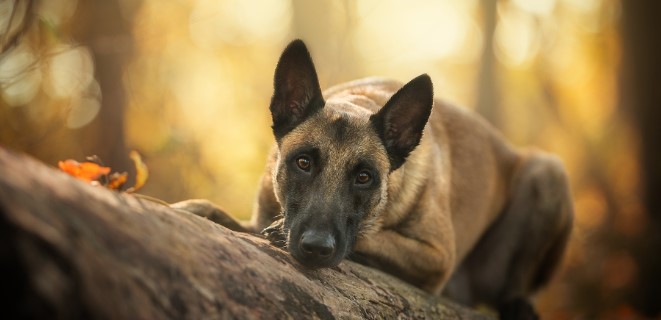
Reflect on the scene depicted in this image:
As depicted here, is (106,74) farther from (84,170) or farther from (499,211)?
(84,170)

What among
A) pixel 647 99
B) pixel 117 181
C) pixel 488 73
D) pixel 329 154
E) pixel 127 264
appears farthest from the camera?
pixel 488 73

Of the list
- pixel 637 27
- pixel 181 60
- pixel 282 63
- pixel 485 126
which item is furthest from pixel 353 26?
pixel 282 63

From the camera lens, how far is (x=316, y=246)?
363 centimetres

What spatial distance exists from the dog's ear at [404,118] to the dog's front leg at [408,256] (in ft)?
1.98

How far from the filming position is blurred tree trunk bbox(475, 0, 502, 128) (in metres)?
21.2

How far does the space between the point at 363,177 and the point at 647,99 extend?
391 inches

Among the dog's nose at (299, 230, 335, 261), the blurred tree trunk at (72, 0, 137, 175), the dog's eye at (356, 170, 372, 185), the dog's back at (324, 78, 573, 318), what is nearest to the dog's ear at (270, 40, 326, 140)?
the dog's eye at (356, 170, 372, 185)

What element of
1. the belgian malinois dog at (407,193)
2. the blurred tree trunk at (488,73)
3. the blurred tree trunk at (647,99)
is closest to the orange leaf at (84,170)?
the belgian malinois dog at (407,193)

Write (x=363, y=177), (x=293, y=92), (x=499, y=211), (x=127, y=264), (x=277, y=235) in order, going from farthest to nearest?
(x=499, y=211) < (x=293, y=92) < (x=363, y=177) < (x=277, y=235) < (x=127, y=264)

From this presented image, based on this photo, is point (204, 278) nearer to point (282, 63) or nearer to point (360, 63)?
point (282, 63)

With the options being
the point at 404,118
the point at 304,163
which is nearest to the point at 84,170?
the point at 304,163

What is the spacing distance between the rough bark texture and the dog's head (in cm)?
43

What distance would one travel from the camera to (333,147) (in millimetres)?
4277

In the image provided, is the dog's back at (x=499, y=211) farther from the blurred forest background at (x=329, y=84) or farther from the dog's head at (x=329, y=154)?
the blurred forest background at (x=329, y=84)
